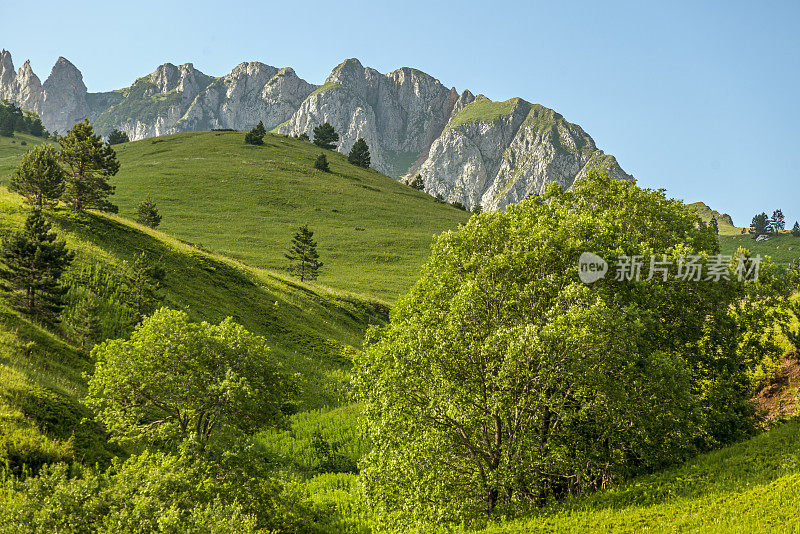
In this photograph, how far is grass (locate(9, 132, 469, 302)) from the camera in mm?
88062

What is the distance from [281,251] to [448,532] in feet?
247

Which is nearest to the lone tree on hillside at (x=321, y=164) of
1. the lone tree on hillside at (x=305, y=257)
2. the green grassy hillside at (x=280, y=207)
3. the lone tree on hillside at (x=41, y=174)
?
the green grassy hillside at (x=280, y=207)

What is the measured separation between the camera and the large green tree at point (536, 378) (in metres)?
18.2

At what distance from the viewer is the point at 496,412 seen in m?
18.8

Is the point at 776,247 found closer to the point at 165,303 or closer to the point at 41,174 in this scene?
the point at 165,303

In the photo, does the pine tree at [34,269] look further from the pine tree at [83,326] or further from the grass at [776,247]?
the grass at [776,247]

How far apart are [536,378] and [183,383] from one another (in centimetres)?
1417

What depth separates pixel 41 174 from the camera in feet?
148

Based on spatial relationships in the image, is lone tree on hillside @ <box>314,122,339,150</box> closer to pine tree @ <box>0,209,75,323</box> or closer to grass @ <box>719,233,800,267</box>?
grass @ <box>719,233,800,267</box>

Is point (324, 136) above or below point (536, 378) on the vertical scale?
above

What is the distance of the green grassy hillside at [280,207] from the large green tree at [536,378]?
54.7 m

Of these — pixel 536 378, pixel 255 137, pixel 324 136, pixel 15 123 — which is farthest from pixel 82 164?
pixel 15 123

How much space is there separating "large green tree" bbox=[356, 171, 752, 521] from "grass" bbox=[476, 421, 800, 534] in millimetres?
1478

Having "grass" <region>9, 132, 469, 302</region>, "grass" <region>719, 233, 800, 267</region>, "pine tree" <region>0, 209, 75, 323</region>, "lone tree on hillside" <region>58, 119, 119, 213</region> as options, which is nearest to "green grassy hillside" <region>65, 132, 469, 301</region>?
"grass" <region>9, 132, 469, 302</region>
